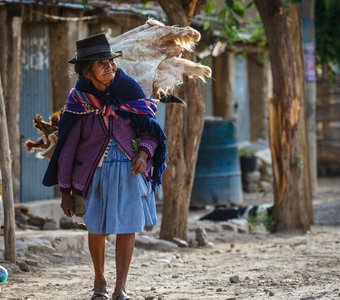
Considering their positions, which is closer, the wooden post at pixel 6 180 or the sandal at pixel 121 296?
the sandal at pixel 121 296

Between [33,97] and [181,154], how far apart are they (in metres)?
3.53

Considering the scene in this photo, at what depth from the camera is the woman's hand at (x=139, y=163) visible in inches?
258

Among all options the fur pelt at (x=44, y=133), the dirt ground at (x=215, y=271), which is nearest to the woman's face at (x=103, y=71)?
the fur pelt at (x=44, y=133)

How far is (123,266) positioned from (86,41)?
1450 mm

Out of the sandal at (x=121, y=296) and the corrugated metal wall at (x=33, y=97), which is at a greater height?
the corrugated metal wall at (x=33, y=97)

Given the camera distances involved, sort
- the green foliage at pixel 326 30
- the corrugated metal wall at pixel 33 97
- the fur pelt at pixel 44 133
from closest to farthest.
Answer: the fur pelt at pixel 44 133, the corrugated metal wall at pixel 33 97, the green foliage at pixel 326 30

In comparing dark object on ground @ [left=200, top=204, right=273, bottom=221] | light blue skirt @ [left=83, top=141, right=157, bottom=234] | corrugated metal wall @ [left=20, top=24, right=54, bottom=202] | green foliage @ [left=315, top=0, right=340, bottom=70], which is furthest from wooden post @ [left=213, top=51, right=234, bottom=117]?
light blue skirt @ [left=83, top=141, right=157, bottom=234]

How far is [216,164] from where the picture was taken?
50.4 ft

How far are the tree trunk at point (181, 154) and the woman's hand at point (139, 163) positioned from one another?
358cm

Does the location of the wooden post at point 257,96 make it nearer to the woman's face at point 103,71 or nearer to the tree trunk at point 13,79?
the tree trunk at point 13,79

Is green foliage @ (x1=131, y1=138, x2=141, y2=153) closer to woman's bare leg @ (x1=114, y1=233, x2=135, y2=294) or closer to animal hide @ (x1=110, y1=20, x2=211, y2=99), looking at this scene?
woman's bare leg @ (x1=114, y1=233, x2=135, y2=294)

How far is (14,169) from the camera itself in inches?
475

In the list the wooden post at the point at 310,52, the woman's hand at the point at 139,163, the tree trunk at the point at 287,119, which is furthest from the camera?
the wooden post at the point at 310,52

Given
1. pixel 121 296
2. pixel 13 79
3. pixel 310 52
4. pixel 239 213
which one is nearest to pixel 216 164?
pixel 310 52
